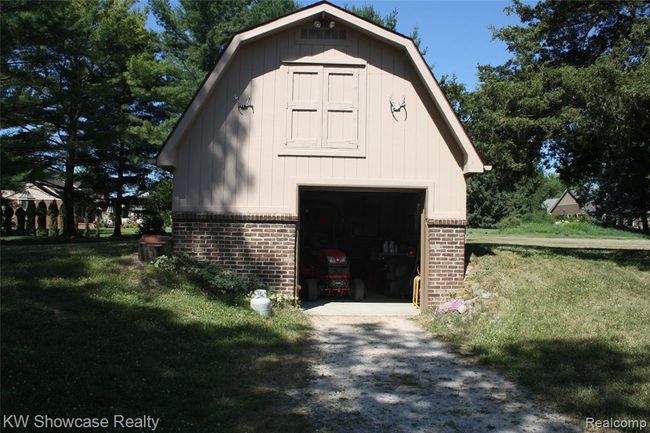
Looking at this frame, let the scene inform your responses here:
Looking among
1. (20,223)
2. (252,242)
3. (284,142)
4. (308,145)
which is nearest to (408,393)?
(252,242)

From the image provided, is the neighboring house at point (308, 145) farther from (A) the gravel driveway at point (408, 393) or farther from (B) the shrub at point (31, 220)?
(B) the shrub at point (31, 220)

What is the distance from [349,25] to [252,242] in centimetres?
492

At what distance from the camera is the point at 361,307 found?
12.3 metres

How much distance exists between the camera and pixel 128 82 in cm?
2881

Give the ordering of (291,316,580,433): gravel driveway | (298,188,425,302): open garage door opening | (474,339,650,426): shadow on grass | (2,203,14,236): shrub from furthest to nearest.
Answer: (2,203,14,236): shrub < (298,188,425,302): open garage door opening < (474,339,650,426): shadow on grass < (291,316,580,433): gravel driveway

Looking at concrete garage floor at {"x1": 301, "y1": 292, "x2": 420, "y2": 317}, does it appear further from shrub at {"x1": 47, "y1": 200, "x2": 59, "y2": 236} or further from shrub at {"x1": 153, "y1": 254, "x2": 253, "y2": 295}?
shrub at {"x1": 47, "y1": 200, "x2": 59, "y2": 236}

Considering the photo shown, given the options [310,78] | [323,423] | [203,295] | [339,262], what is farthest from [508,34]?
[323,423]

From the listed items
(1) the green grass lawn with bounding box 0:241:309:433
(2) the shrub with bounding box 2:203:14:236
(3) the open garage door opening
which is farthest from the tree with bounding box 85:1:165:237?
(1) the green grass lawn with bounding box 0:241:309:433

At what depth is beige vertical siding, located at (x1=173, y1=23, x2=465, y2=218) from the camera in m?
11.2

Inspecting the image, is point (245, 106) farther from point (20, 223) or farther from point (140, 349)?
point (20, 223)

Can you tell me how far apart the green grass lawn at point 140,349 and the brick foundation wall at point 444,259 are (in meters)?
2.91

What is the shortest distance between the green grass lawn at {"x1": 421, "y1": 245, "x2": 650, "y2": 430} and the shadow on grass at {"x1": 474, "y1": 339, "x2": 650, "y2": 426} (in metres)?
0.01

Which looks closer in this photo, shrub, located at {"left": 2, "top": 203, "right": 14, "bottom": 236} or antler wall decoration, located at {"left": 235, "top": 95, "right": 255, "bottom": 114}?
antler wall decoration, located at {"left": 235, "top": 95, "right": 255, "bottom": 114}

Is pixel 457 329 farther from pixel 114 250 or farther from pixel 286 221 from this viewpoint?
pixel 114 250
